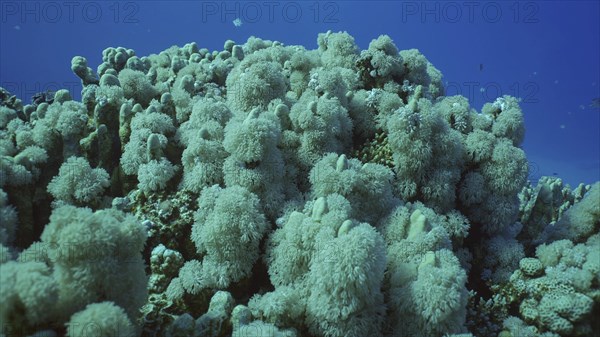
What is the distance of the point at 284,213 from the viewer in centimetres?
432

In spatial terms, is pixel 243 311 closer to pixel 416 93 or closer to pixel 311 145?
pixel 311 145

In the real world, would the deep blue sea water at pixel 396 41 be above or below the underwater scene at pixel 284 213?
above

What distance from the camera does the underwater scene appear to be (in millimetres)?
2955

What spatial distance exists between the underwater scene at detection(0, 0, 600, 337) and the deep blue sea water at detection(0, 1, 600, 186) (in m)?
64.6

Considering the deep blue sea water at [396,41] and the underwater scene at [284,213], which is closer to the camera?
the underwater scene at [284,213]

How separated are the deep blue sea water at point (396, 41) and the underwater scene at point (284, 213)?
6456 centimetres

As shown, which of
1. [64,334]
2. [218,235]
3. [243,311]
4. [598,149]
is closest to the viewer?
[64,334]

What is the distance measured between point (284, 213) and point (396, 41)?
177 meters

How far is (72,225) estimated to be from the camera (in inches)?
106

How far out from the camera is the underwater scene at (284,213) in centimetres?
296

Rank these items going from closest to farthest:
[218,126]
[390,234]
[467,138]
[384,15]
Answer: [390,234] < [218,126] < [467,138] < [384,15]

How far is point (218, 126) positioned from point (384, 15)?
200 metres

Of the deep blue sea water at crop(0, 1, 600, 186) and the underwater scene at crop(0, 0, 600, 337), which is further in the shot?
the deep blue sea water at crop(0, 1, 600, 186)

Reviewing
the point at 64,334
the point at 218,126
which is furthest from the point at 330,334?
the point at 218,126
